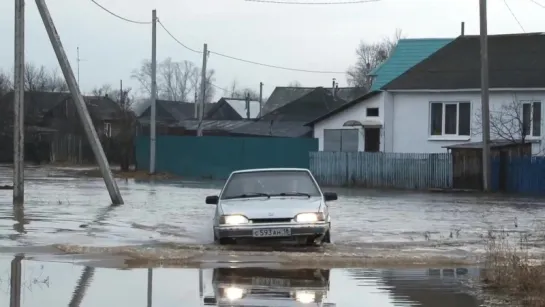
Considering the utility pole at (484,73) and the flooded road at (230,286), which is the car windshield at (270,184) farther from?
the utility pole at (484,73)

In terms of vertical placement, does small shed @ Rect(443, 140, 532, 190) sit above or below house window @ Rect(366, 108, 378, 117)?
below

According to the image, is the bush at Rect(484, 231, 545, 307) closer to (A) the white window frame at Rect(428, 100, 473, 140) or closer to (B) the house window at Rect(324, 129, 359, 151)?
(A) the white window frame at Rect(428, 100, 473, 140)

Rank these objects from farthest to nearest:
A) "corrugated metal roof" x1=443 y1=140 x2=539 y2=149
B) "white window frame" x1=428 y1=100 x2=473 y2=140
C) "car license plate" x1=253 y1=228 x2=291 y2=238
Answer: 1. "white window frame" x1=428 y1=100 x2=473 y2=140
2. "corrugated metal roof" x1=443 y1=140 x2=539 y2=149
3. "car license plate" x1=253 y1=228 x2=291 y2=238

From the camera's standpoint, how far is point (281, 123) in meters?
62.5

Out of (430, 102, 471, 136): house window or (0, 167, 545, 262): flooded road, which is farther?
(430, 102, 471, 136): house window

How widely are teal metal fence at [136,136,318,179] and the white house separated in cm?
294

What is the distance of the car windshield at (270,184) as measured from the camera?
593 inches

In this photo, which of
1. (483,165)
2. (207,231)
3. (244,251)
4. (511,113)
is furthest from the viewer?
(511,113)

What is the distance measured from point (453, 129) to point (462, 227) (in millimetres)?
21757

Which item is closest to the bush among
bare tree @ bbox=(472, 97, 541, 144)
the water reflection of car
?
the water reflection of car

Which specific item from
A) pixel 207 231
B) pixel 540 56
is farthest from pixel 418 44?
pixel 207 231

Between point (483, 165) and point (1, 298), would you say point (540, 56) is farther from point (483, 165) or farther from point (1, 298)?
point (1, 298)

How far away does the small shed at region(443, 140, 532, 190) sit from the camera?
34.8 meters

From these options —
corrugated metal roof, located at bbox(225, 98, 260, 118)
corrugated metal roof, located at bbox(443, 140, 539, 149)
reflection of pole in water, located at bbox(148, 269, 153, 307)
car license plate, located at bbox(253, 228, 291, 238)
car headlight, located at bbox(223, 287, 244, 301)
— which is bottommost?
A: reflection of pole in water, located at bbox(148, 269, 153, 307)
